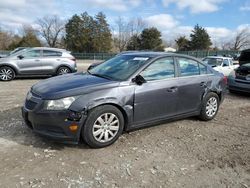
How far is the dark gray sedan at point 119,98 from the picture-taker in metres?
4.22

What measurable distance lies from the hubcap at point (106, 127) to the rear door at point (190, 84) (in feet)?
4.91

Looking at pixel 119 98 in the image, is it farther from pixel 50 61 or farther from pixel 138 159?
pixel 50 61

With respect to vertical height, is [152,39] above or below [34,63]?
above

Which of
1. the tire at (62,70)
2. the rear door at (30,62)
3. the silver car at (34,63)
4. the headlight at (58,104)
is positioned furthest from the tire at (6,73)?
the headlight at (58,104)

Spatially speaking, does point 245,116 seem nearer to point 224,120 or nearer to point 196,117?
point 224,120

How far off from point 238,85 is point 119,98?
6153 mm

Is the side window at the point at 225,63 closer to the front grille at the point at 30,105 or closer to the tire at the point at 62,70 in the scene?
the tire at the point at 62,70

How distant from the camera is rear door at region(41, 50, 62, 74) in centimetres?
1277

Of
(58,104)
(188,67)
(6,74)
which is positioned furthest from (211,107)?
(6,74)

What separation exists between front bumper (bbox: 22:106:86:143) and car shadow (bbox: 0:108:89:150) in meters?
0.31

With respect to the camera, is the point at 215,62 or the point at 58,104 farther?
the point at 215,62

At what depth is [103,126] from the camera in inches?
176

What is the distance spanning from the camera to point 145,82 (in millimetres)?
4906

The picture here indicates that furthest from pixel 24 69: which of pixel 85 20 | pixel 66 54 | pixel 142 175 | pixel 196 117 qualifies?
pixel 85 20
